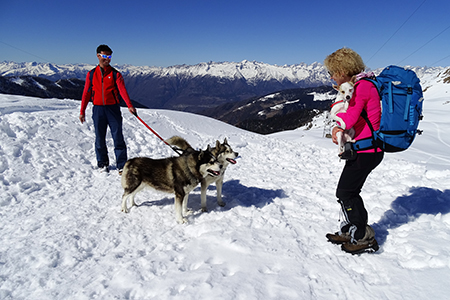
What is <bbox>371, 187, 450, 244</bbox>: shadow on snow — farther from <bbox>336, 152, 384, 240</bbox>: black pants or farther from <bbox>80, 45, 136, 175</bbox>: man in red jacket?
<bbox>80, 45, 136, 175</bbox>: man in red jacket

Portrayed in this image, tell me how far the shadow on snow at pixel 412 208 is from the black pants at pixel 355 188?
96cm

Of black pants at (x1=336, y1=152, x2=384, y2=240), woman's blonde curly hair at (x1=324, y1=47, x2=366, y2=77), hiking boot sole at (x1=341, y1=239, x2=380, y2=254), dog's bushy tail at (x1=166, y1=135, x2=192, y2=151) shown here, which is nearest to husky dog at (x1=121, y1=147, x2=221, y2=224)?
dog's bushy tail at (x1=166, y1=135, x2=192, y2=151)

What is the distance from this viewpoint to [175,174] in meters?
5.37

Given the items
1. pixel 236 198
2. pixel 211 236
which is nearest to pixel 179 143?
pixel 236 198

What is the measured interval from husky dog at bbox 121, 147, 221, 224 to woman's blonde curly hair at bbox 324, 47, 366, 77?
9.55 feet

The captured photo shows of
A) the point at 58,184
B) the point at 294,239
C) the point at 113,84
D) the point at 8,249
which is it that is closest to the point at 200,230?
the point at 294,239

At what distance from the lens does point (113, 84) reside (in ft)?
24.1

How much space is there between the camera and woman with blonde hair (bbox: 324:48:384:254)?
130 inches

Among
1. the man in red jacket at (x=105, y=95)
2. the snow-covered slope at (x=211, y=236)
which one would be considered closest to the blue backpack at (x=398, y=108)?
the snow-covered slope at (x=211, y=236)

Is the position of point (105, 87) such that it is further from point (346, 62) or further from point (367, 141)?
point (367, 141)

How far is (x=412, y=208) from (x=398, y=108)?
11.1 ft

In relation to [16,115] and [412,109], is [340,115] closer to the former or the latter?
[412,109]

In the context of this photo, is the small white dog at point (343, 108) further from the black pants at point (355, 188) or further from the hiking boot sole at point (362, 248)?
the hiking boot sole at point (362, 248)

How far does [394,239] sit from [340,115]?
8.95 ft
